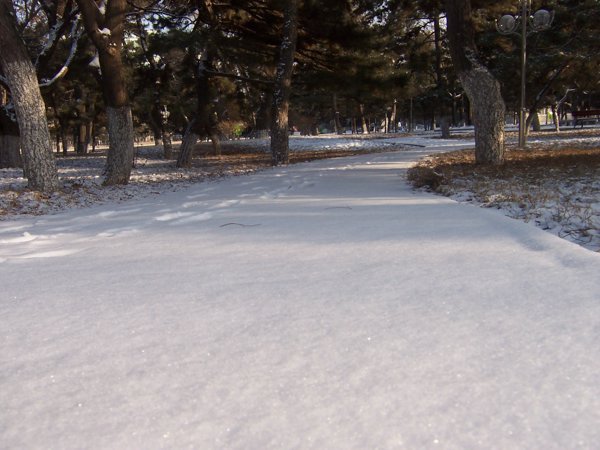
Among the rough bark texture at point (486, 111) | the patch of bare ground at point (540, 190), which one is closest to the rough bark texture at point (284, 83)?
the rough bark texture at point (486, 111)

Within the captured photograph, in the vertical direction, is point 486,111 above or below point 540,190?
above

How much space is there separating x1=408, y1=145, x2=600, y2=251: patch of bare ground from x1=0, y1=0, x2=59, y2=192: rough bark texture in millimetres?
6845

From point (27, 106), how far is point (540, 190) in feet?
28.7

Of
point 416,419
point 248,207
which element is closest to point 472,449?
point 416,419

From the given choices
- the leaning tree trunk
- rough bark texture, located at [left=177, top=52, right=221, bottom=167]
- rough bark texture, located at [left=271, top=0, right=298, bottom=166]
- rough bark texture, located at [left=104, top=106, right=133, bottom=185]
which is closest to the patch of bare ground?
rough bark texture, located at [left=104, top=106, right=133, bottom=185]

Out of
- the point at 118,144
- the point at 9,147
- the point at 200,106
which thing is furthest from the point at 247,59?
the point at 9,147

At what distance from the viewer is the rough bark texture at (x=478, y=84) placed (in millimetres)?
9867

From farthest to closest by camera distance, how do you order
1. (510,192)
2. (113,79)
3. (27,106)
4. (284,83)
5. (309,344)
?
(284,83), (113,79), (27,106), (510,192), (309,344)

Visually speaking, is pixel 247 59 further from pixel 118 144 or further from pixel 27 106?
pixel 27 106

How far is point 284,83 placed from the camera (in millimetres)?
14883

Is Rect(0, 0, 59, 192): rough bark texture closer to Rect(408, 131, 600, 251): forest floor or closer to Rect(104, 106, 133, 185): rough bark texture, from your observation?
Rect(104, 106, 133, 185): rough bark texture

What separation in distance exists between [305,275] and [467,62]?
850 centimetres

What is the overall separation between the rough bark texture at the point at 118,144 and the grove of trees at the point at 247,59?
0.07 ft

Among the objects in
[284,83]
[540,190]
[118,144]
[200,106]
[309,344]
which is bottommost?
[309,344]
